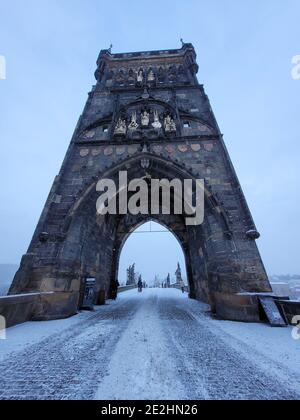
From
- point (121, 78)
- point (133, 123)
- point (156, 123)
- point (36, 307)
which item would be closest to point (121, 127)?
point (133, 123)

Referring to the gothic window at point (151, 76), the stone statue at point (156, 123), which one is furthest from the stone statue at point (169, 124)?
the gothic window at point (151, 76)

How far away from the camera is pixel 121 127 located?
9430 mm

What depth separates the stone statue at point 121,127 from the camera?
9172 millimetres

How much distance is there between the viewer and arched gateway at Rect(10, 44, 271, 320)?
561cm

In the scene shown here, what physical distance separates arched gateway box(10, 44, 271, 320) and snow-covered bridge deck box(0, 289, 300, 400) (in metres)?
1.72

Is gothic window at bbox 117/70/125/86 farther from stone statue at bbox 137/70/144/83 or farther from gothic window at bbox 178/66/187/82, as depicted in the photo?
gothic window at bbox 178/66/187/82

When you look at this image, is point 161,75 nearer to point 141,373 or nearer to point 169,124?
point 169,124

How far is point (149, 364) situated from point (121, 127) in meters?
9.64

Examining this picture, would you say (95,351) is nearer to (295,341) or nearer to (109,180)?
(295,341)

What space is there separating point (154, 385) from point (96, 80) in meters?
17.8

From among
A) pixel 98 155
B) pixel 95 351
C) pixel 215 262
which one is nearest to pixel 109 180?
pixel 98 155

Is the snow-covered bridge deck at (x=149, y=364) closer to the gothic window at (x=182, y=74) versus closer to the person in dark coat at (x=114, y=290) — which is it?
the person in dark coat at (x=114, y=290)

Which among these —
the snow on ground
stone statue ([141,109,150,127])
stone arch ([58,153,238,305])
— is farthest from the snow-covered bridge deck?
stone statue ([141,109,150,127])

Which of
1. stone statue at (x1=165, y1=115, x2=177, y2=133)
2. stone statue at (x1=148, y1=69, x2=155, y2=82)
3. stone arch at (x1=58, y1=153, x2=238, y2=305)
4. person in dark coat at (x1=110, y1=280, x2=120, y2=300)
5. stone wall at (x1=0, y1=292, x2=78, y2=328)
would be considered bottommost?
stone wall at (x1=0, y1=292, x2=78, y2=328)
